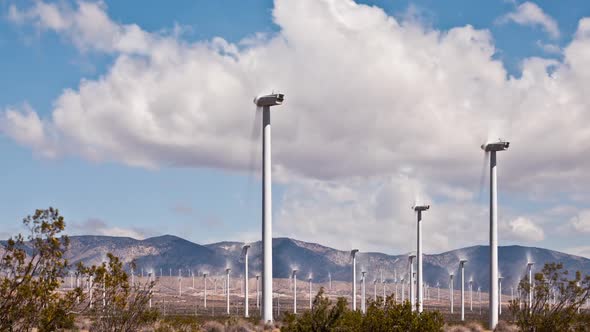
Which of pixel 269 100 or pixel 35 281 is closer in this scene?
pixel 35 281

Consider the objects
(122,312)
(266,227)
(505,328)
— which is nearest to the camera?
(122,312)

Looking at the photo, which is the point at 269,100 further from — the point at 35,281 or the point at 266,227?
the point at 35,281

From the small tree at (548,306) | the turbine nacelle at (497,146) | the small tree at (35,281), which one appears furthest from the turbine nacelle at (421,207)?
the small tree at (35,281)

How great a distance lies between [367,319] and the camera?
47250 millimetres

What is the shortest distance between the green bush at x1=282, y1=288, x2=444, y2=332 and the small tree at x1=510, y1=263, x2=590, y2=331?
479cm

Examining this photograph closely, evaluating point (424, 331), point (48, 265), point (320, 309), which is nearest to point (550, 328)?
point (424, 331)

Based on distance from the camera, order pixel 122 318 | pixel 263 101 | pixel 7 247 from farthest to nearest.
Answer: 1. pixel 263 101
2. pixel 122 318
3. pixel 7 247

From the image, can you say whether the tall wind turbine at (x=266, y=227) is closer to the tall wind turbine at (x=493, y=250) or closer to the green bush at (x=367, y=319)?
the green bush at (x=367, y=319)

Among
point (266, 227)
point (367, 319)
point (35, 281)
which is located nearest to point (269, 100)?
point (266, 227)

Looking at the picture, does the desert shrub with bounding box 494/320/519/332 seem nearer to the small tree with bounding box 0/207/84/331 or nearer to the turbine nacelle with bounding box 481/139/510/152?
the turbine nacelle with bounding box 481/139/510/152

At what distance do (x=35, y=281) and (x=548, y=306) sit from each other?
3021cm

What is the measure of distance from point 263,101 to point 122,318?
34.7 metres

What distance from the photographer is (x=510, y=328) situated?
262ft

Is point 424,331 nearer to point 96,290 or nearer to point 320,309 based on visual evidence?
point 320,309
